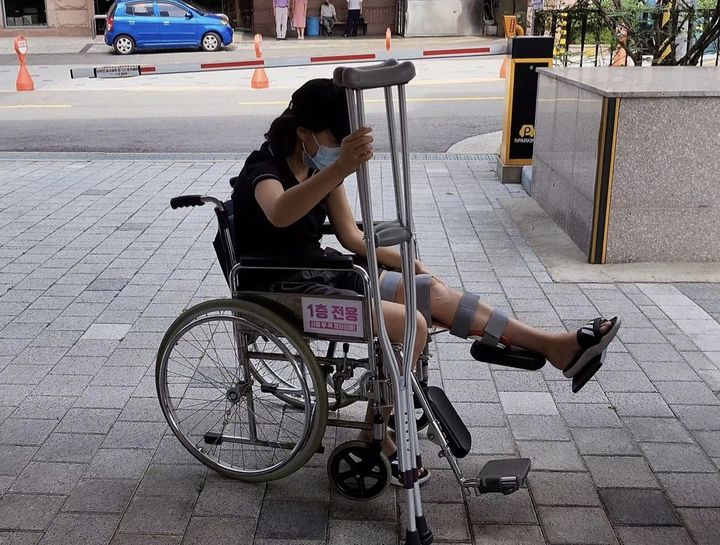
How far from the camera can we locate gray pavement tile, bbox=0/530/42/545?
9.31ft

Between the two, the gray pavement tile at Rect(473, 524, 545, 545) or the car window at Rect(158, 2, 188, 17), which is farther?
the car window at Rect(158, 2, 188, 17)

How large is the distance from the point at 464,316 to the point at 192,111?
10.9 meters

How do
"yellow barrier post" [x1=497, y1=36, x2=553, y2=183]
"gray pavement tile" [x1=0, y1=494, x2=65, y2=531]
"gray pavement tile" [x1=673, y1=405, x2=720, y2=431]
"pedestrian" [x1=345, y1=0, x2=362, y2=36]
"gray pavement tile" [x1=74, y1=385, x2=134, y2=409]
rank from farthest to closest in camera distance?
"pedestrian" [x1=345, y1=0, x2=362, y2=36], "yellow barrier post" [x1=497, y1=36, x2=553, y2=183], "gray pavement tile" [x1=74, y1=385, x2=134, y2=409], "gray pavement tile" [x1=673, y1=405, x2=720, y2=431], "gray pavement tile" [x1=0, y1=494, x2=65, y2=531]

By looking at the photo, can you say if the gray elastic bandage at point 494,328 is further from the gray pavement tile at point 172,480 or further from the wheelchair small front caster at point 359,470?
the gray pavement tile at point 172,480

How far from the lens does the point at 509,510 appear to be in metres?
3.01

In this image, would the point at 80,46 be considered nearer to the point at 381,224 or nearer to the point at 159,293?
the point at 159,293

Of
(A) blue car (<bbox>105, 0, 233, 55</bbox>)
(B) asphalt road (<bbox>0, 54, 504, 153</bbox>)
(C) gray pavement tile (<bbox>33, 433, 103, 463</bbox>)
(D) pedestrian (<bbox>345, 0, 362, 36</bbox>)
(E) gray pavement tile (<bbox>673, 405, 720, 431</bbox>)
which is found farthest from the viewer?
(D) pedestrian (<bbox>345, 0, 362, 36</bbox>)

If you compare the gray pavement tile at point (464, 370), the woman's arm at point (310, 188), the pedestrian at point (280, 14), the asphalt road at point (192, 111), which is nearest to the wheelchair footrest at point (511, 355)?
the gray pavement tile at point (464, 370)

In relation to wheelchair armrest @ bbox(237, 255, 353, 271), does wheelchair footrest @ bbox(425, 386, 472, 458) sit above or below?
below

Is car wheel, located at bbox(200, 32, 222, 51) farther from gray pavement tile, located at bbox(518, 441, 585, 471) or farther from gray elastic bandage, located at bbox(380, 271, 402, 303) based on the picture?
gray pavement tile, located at bbox(518, 441, 585, 471)

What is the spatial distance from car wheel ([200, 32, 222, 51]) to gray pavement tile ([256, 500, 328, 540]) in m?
22.1

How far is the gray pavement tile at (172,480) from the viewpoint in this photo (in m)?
3.14

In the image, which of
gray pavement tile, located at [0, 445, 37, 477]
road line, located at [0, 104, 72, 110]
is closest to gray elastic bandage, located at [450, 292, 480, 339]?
gray pavement tile, located at [0, 445, 37, 477]

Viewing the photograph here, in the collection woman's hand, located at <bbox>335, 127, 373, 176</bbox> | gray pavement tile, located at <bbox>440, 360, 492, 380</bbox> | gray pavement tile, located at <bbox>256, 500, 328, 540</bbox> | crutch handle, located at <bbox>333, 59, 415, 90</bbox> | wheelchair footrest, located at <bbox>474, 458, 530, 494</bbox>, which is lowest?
gray pavement tile, located at <bbox>440, 360, 492, 380</bbox>
